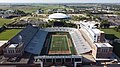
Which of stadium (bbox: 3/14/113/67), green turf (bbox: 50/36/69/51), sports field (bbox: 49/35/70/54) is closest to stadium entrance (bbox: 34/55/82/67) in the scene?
stadium (bbox: 3/14/113/67)

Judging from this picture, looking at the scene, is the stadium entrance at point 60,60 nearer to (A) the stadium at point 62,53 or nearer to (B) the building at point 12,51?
(A) the stadium at point 62,53

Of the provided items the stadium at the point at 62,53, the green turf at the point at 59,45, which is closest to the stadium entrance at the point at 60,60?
the stadium at the point at 62,53

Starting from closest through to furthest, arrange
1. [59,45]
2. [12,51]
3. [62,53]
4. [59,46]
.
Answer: [12,51] < [62,53] < [59,46] < [59,45]

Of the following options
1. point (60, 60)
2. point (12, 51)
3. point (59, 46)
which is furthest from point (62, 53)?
point (12, 51)

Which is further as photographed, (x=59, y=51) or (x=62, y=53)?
(x=59, y=51)

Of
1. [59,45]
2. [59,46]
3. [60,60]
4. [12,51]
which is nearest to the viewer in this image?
[60,60]

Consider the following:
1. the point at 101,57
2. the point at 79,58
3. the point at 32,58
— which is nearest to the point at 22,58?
the point at 32,58

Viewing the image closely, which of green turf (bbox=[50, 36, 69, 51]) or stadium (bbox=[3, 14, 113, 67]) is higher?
stadium (bbox=[3, 14, 113, 67])

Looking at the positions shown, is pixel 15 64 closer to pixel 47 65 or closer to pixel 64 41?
pixel 47 65

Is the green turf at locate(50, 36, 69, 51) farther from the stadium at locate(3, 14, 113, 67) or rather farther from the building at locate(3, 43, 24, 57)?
the building at locate(3, 43, 24, 57)

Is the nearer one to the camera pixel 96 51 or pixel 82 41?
pixel 96 51

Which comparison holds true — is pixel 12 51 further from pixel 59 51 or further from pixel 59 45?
pixel 59 45
